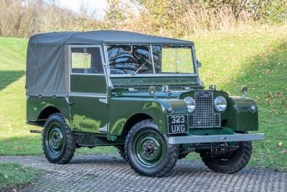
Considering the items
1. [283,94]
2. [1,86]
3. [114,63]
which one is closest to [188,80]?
[114,63]

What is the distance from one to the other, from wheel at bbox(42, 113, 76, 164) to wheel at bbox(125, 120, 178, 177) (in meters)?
1.70

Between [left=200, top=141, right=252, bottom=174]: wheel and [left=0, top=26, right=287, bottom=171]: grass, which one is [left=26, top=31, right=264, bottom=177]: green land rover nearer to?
[left=200, top=141, right=252, bottom=174]: wheel

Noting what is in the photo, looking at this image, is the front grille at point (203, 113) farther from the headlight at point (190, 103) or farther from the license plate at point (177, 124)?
the license plate at point (177, 124)

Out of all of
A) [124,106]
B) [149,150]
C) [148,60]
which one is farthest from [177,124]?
[148,60]

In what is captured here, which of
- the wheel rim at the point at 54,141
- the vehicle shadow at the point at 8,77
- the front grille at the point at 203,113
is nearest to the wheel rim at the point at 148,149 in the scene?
the front grille at the point at 203,113

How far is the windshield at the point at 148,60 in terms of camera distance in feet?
38.7

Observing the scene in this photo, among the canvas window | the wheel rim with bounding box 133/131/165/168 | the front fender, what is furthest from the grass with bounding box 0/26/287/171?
the wheel rim with bounding box 133/131/165/168

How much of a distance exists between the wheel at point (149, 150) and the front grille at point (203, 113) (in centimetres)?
61

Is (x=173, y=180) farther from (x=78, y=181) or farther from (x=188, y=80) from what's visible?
(x=188, y=80)

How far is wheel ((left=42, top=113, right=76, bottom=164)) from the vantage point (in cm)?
1226

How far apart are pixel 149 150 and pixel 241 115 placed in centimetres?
162

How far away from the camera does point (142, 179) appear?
10359 millimetres

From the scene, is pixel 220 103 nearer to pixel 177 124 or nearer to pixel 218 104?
pixel 218 104

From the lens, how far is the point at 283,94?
20828 millimetres
